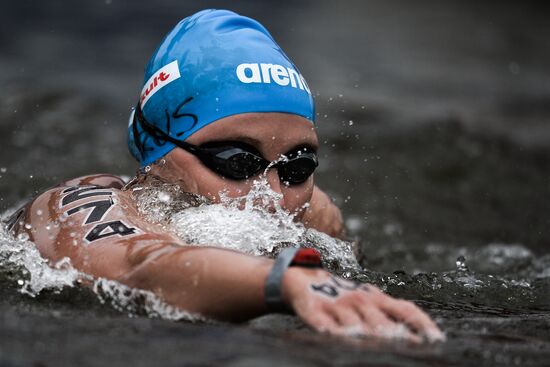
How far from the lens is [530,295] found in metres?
4.69

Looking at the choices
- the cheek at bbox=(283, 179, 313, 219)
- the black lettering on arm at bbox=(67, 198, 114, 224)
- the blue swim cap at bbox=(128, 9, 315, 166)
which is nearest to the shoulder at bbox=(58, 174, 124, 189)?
the blue swim cap at bbox=(128, 9, 315, 166)

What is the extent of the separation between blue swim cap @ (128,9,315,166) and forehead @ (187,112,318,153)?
0.10 ft

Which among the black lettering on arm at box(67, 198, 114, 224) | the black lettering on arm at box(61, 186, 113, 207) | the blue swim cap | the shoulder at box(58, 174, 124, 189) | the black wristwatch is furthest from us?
the shoulder at box(58, 174, 124, 189)

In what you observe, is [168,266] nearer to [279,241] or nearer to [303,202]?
[279,241]

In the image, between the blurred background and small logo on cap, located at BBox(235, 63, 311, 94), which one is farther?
the blurred background

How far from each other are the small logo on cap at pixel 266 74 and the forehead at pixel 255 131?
0.58 ft

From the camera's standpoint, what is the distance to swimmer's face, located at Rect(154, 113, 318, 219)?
4.12 metres

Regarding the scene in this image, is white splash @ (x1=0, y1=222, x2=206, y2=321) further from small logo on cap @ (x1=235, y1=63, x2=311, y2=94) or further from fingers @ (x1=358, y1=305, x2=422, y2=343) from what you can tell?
small logo on cap @ (x1=235, y1=63, x2=311, y2=94)

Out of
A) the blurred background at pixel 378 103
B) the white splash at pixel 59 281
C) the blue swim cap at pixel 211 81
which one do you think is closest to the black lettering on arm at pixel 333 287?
the white splash at pixel 59 281

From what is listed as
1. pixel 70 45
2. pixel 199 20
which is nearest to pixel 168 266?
pixel 199 20

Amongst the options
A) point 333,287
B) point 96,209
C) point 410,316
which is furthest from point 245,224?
point 410,316

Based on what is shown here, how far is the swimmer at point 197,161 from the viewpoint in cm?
303

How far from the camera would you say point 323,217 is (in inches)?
215

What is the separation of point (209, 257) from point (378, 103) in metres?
8.20
